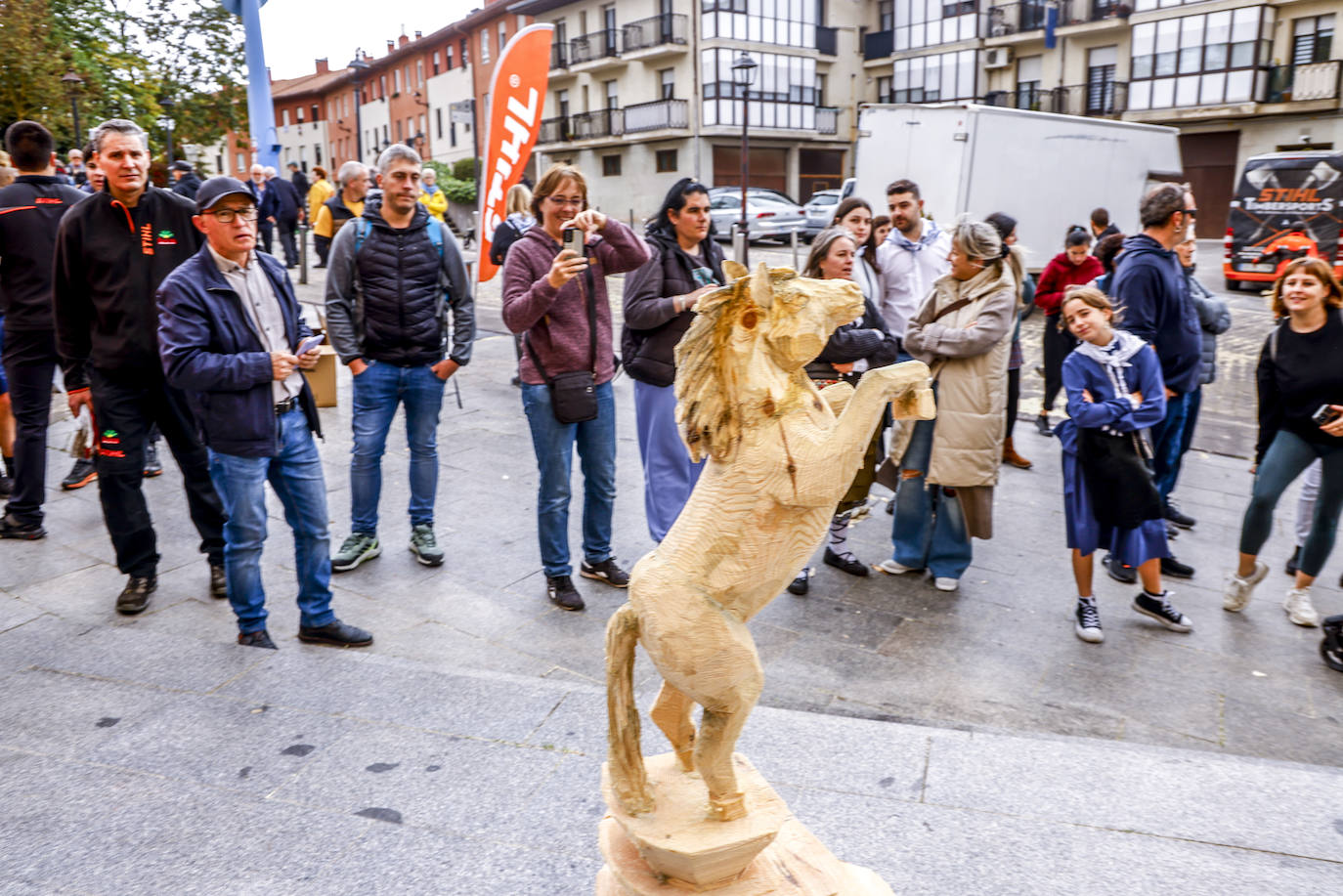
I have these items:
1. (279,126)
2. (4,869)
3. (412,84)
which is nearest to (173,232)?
(4,869)

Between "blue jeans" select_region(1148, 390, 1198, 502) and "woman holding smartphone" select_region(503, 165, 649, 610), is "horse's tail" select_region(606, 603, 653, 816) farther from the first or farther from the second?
"blue jeans" select_region(1148, 390, 1198, 502)

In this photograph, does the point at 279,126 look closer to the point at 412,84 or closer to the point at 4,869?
the point at 412,84

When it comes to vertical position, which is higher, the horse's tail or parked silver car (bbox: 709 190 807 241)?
parked silver car (bbox: 709 190 807 241)

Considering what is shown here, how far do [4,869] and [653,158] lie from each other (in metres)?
38.6

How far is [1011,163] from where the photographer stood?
16.0 metres

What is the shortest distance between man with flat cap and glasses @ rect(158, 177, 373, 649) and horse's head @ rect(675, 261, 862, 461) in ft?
7.83

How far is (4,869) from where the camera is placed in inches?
95.0

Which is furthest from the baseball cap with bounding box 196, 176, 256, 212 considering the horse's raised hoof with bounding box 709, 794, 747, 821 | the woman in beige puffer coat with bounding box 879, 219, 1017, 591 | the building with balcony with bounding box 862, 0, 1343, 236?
the building with balcony with bounding box 862, 0, 1343, 236

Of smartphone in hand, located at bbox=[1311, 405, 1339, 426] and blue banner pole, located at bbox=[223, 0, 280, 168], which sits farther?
blue banner pole, located at bbox=[223, 0, 280, 168]

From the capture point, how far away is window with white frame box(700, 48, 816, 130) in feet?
118

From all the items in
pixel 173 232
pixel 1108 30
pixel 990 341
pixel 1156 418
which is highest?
pixel 1108 30

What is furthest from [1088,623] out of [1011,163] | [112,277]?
[1011,163]

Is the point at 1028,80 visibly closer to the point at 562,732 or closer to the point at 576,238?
the point at 576,238

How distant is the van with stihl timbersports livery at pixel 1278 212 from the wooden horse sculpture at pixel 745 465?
19.3 m
